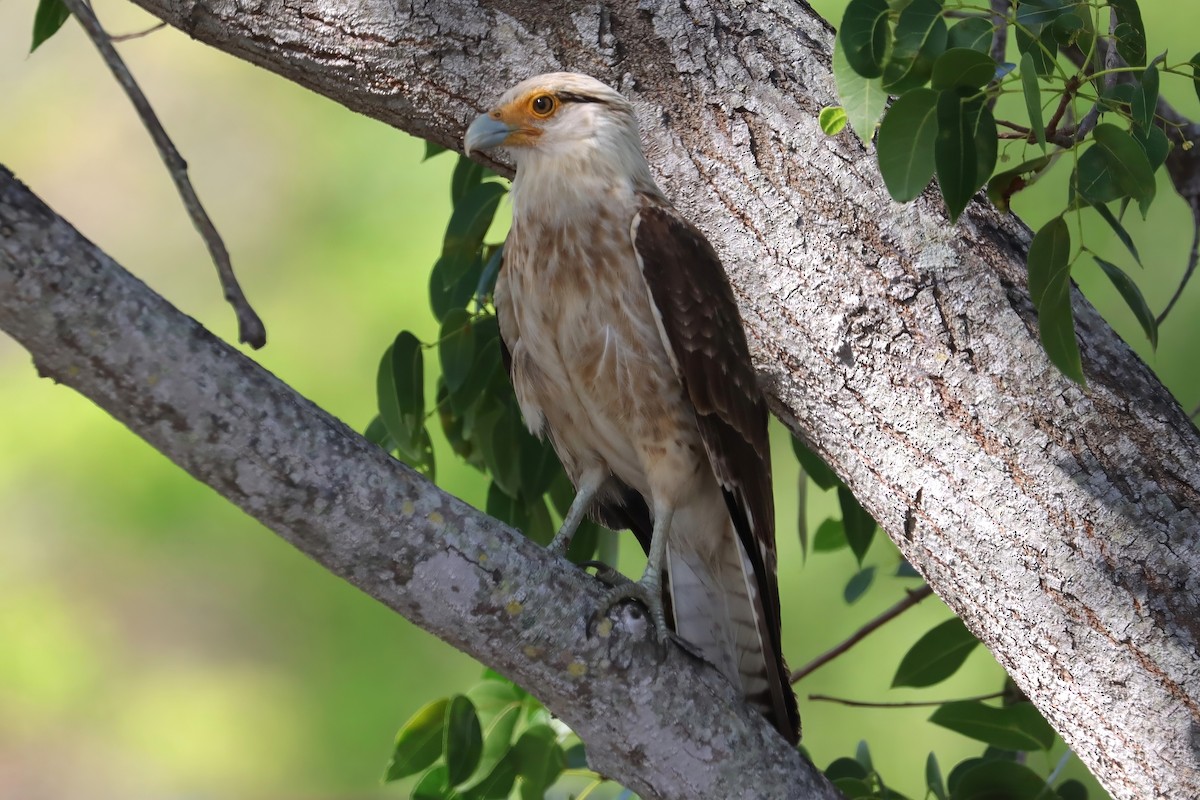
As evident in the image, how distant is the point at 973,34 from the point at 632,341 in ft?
2.74

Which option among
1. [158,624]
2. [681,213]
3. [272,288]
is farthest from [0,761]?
[681,213]

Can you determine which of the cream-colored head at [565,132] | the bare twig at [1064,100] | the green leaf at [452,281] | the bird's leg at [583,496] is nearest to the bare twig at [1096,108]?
the bare twig at [1064,100]

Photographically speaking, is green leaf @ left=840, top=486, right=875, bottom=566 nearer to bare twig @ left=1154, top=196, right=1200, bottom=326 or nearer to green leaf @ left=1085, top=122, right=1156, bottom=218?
bare twig @ left=1154, top=196, right=1200, bottom=326

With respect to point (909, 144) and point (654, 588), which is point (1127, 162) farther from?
point (654, 588)

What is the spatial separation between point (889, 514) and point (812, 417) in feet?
0.70

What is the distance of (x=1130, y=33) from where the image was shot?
1.94m

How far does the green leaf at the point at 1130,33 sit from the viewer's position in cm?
192

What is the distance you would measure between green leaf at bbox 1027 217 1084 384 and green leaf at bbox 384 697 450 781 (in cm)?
147

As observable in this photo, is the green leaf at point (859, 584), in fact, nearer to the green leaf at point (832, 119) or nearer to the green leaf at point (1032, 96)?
the green leaf at point (832, 119)

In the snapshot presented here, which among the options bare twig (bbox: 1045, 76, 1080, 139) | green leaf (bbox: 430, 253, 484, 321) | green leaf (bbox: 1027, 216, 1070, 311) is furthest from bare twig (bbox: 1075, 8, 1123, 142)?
green leaf (bbox: 430, 253, 484, 321)

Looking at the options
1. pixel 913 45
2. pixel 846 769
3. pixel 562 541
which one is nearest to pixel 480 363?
pixel 562 541

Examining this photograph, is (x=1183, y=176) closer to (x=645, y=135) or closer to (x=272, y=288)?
(x=645, y=135)

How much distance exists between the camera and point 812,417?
7.00 ft

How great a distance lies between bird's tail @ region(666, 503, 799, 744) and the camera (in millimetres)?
2529
